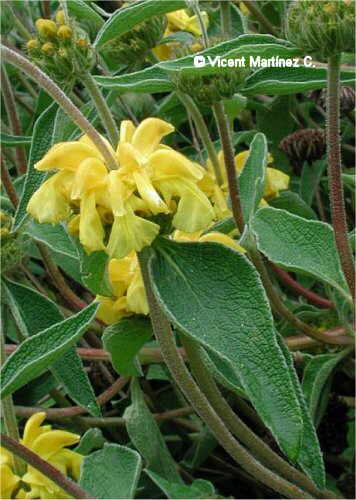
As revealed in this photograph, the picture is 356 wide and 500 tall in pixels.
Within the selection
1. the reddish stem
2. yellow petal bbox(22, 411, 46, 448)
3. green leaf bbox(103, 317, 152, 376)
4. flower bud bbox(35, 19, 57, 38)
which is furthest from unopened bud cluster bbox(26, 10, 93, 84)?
the reddish stem

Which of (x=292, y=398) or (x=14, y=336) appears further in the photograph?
(x=14, y=336)

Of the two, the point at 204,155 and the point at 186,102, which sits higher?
the point at 186,102

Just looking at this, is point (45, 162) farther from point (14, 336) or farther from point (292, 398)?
point (14, 336)

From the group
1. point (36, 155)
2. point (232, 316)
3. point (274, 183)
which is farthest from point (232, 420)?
point (274, 183)

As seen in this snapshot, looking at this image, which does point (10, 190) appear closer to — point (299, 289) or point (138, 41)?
point (138, 41)

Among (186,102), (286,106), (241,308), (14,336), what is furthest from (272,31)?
(241,308)

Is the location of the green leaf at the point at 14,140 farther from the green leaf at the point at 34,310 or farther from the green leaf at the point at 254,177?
the green leaf at the point at 254,177
